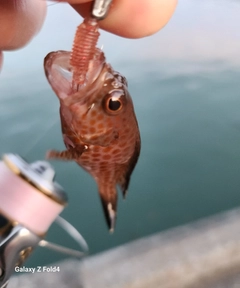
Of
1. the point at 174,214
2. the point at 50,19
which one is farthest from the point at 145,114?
the point at 50,19

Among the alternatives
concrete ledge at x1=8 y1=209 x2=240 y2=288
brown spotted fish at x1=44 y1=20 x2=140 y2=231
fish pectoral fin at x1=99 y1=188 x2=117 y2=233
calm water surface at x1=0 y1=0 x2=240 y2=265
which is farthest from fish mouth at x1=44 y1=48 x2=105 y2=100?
calm water surface at x1=0 y1=0 x2=240 y2=265

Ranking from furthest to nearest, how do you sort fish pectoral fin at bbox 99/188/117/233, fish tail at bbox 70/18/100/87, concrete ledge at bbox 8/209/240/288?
concrete ledge at bbox 8/209/240/288 < fish pectoral fin at bbox 99/188/117/233 < fish tail at bbox 70/18/100/87

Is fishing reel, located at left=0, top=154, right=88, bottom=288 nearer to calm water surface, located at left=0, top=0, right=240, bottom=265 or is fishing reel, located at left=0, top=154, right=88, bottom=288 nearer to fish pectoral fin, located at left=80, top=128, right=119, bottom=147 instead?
fish pectoral fin, located at left=80, top=128, right=119, bottom=147

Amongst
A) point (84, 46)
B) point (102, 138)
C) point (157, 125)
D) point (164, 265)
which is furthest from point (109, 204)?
point (157, 125)

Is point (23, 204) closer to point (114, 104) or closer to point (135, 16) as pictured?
point (114, 104)

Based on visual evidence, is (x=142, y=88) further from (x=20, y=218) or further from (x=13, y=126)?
(x=20, y=218)

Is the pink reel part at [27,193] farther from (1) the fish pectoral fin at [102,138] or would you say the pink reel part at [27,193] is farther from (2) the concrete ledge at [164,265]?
(2) the concrete ledge at [164,265]

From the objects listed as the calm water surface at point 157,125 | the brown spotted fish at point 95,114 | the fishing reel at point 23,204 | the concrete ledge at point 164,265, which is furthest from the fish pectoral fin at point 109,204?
the calm water surface at point 157,125
